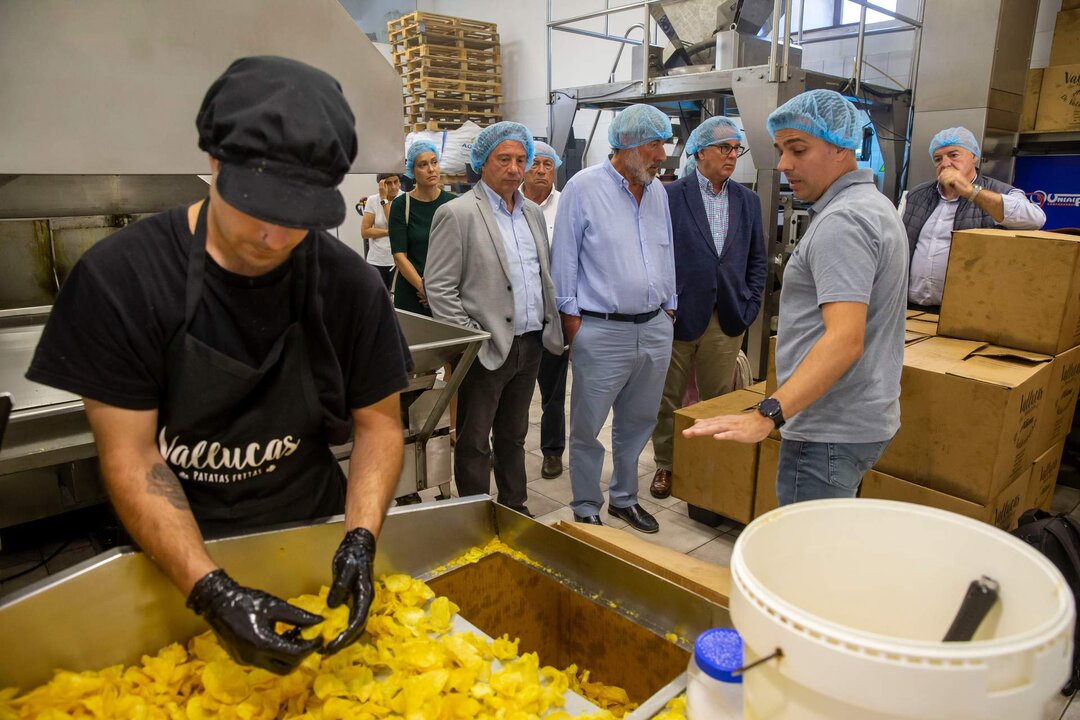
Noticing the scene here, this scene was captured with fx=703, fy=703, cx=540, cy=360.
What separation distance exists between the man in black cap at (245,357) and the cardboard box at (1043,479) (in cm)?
255

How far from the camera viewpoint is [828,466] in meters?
1.74

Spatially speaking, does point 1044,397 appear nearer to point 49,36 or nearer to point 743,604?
point 743,604

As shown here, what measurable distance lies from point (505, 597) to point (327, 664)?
420 mm

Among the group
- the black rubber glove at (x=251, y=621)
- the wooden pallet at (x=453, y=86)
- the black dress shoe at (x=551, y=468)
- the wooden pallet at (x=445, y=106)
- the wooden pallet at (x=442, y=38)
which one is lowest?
the black dress shoe at (x=551, y=468)

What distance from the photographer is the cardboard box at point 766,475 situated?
2.69 meters

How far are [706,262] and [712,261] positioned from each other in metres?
0.03

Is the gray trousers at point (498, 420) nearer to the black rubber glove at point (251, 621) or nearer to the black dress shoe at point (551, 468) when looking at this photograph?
the black dress shoe at point (551, 468)

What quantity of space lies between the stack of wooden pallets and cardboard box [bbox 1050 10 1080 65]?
4.97 m

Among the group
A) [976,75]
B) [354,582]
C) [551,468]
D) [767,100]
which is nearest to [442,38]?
[767,100]

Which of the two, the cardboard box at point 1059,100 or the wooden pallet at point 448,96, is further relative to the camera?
the wooden pallet at point 448,96

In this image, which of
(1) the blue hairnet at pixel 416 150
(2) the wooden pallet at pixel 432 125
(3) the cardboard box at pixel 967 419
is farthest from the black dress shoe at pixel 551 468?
(2) the wooden pallet at pixel 432 125

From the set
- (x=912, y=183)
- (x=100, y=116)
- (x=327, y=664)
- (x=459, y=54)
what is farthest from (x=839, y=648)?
(x=459, y=54)

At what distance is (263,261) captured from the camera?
41.4 inches

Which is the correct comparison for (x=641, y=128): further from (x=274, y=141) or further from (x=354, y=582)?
(x=354, y=582)
